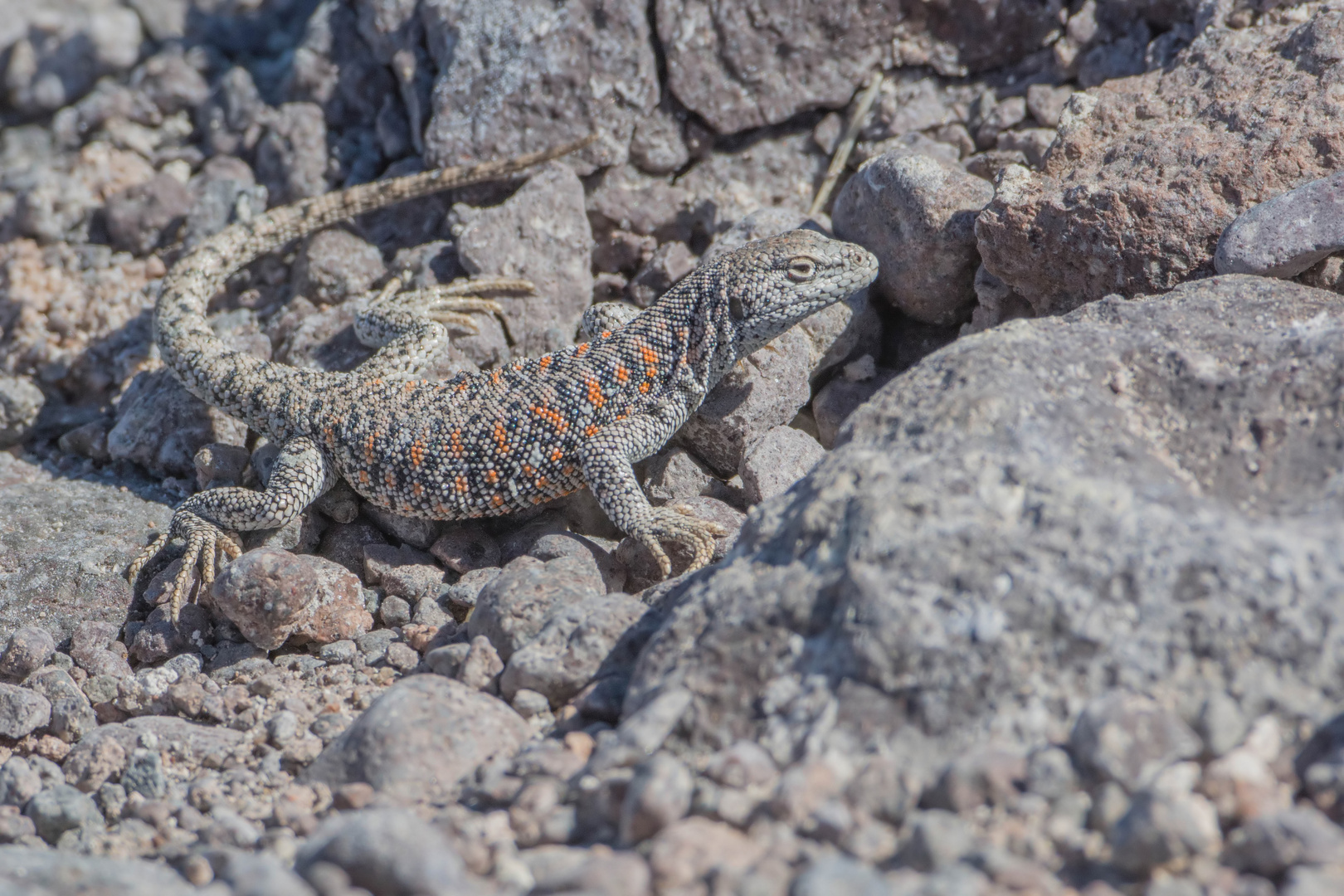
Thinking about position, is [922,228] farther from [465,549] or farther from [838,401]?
[465,549]

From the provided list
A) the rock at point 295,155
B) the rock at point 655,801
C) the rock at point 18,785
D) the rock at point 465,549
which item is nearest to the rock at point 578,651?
the rock at point 655,801

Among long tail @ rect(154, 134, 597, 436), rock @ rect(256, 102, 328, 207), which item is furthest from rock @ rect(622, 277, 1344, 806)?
rock @ rect(256, 102, 328, 207)

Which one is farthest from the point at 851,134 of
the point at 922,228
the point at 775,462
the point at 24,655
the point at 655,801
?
the point at 24,655

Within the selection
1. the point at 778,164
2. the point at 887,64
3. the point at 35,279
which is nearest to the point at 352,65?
the point at 35,279

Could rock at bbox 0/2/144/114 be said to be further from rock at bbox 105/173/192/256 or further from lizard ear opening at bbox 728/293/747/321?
lizard ear opening at bbox 728/293/747/321

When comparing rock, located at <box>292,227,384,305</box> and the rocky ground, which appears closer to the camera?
the rocky ground

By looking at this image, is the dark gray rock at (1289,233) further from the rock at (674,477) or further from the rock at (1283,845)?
the rock at (1283,845)
